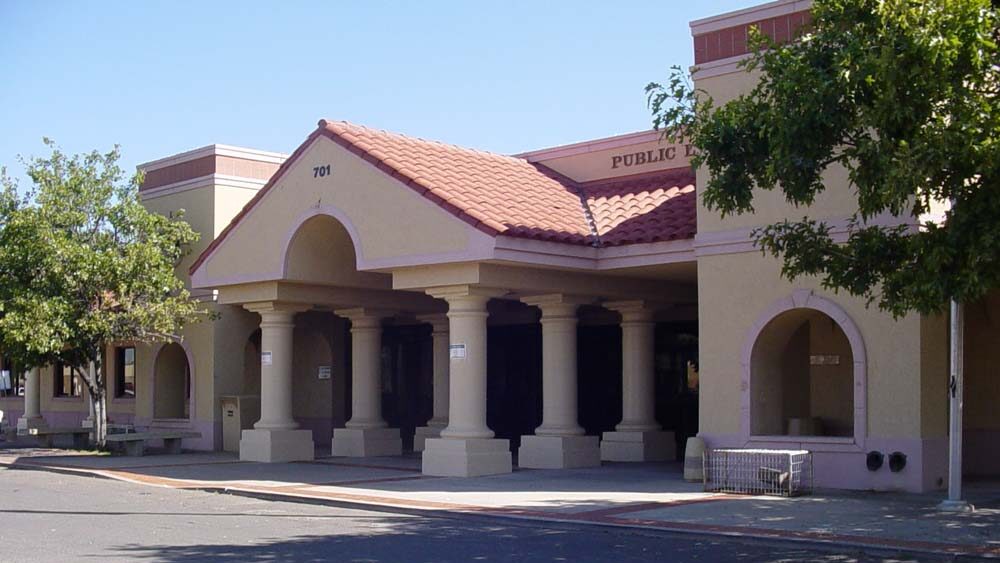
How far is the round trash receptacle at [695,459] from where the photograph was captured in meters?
17.4

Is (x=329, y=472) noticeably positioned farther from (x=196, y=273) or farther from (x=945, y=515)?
(x=945, y=515)

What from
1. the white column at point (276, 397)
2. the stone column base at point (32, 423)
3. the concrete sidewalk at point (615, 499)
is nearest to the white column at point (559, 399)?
the concrete sidewalk at point (615, 499)

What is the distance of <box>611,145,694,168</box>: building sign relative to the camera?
72.1ft

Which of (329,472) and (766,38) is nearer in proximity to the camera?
(766,38)

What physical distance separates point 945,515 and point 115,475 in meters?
13.3

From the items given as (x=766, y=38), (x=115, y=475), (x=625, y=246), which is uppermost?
(x=766, y=38)

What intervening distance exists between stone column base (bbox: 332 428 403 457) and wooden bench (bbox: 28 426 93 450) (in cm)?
672

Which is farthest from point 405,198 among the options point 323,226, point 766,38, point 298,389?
point 298,389

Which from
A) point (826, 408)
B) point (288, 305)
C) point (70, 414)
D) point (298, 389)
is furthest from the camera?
point (70, 414)

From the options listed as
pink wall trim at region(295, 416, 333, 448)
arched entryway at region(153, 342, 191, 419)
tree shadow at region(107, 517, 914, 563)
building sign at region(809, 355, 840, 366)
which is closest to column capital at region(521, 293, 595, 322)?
building sign at region(809, 355, 840, 366)

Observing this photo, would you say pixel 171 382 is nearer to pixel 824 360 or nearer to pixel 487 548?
pixel 824 360

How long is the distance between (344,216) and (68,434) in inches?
473

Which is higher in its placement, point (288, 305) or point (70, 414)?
point (288, 305)

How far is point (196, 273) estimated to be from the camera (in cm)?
2423
